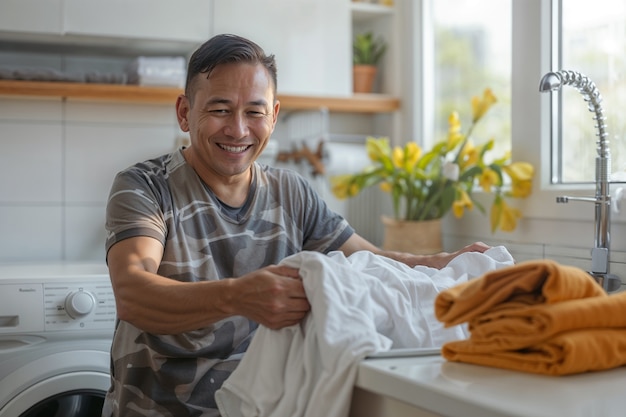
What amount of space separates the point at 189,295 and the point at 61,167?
1463 millimetres

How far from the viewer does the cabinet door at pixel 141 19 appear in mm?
2426

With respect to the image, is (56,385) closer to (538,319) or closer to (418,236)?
(418,236)

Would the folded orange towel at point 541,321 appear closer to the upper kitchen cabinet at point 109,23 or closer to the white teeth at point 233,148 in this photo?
the white teeth at point 233,148

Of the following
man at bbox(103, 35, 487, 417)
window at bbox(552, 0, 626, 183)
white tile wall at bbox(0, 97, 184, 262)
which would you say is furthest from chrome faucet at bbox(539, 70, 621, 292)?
white tile wall at bbox(0, 97, 184, 262)

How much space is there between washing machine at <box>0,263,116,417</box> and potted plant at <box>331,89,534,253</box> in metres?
0.84

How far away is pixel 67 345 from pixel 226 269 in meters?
0.70

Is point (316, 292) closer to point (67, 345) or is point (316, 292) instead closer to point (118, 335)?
point (118, 335)

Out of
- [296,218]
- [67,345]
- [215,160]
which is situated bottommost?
[67,345]

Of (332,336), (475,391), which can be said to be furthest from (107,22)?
(475,391)

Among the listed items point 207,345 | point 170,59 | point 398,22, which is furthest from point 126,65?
point 207,345

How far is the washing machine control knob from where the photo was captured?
2.10 m

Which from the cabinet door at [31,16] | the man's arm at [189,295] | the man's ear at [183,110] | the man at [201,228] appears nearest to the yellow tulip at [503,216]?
the man at [201,228]

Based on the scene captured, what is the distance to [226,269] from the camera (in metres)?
1.65

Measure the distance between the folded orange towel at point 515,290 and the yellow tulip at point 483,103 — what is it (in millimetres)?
1337
